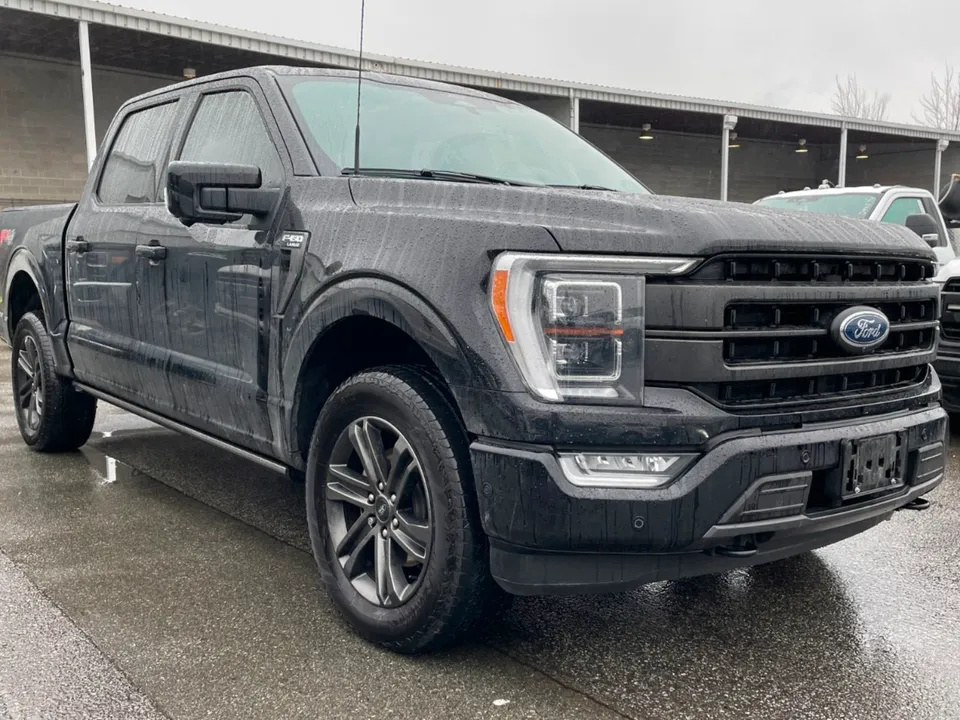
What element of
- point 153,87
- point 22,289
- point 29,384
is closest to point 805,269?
point 29,384

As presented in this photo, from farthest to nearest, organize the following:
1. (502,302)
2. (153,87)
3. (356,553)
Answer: (153,87) < (356,553) < (502,302)

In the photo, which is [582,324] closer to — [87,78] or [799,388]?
[799,388]

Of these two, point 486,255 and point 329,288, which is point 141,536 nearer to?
point 329,288

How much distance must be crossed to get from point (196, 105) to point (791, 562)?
10.5ft

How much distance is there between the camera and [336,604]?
2.96 m

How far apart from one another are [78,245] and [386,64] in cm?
1358

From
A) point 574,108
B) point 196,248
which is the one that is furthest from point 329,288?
point 574,108

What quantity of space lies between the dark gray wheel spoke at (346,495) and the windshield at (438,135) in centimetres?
113

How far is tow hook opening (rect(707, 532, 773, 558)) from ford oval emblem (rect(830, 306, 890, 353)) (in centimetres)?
60

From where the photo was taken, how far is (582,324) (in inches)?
91.8

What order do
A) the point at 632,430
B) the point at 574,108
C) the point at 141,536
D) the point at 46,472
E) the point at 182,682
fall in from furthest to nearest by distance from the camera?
the point at 574,108, the point at 46,472, the point at 141,536, the point at 182,682, the point at 632,430

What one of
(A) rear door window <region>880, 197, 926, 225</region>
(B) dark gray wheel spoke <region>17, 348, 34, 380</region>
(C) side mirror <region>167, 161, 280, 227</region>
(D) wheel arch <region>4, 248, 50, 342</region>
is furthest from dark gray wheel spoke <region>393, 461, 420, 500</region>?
(A) rear door window <region>880, 197, 926, 225</region>

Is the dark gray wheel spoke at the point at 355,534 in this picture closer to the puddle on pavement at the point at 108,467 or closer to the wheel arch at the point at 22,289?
the puddle on pavement at the point at 108,467

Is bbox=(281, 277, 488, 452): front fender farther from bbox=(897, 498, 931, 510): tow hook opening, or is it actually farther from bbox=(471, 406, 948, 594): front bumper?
bbox=(897, 498, 931, 510): tow hook opening
